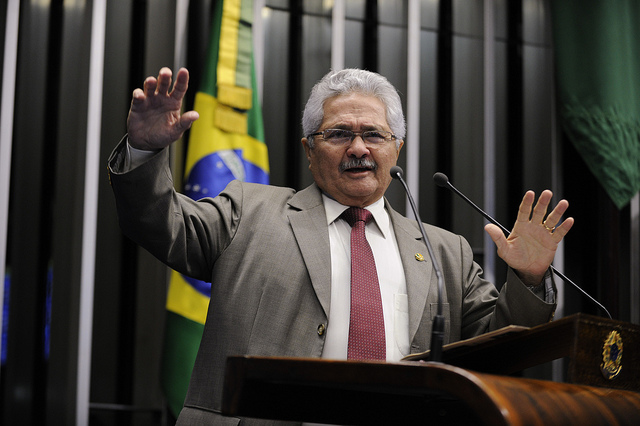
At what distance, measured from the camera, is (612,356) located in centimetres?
115

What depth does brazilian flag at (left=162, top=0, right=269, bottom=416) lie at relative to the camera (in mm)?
3043

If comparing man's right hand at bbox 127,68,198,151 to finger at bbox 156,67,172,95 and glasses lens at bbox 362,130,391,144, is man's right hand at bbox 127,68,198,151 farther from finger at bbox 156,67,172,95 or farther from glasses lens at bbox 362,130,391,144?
glasses lens at bbox 362,130,391,144

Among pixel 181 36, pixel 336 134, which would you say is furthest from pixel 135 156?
pixel 181 36

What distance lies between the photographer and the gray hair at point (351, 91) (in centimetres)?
208

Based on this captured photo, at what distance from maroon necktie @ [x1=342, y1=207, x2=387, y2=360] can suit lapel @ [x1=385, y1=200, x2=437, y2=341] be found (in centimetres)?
9

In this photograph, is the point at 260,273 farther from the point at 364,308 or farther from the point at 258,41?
the point at 258,41

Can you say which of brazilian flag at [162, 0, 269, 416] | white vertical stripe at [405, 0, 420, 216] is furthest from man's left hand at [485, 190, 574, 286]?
white vertical stripe at [405, 0, 420, 216]

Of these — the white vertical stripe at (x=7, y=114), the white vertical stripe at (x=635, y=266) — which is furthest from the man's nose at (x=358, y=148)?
the white vertical stripe at (x=635, y=266)

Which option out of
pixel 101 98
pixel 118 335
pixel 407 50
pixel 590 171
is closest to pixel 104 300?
pixel 118 335

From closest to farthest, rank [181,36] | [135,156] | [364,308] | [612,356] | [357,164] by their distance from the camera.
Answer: [612,356] < [135,156] < [364,308] < [357,164] < [181,36]

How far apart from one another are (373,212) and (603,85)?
7.42ft

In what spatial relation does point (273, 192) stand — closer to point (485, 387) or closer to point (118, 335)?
point (485, 387)

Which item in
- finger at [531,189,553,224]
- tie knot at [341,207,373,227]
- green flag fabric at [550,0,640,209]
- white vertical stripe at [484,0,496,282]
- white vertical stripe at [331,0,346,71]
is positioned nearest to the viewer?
finger at [531,189,553,224]

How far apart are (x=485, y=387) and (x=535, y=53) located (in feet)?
12.0
